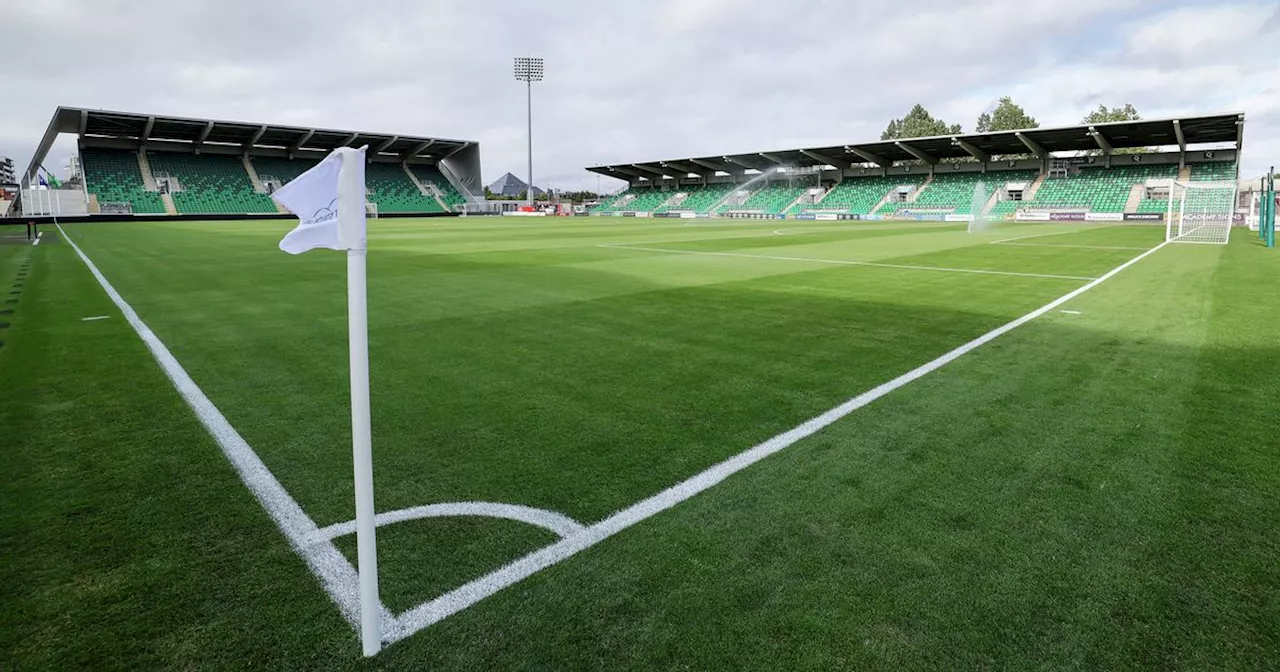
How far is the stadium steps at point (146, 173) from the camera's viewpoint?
58.8 metres

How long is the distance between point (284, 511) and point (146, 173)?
2844 inches

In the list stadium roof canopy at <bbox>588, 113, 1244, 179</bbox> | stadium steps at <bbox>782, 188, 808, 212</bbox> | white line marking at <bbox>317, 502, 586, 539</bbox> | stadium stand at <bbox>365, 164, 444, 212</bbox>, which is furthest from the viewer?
stadium stand at <bbox>365, 164, 444, 212</bbox>

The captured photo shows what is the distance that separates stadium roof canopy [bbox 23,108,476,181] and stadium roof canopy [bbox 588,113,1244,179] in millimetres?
29352

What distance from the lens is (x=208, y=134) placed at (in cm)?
6134

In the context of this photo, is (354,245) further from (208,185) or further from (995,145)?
(208,185)

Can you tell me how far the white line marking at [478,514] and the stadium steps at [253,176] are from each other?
71458mm

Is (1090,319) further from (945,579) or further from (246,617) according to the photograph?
(246,617)

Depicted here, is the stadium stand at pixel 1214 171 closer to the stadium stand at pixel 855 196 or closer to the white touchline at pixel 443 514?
the stadium stand at pixel 855 196

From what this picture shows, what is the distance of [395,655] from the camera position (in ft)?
7.79

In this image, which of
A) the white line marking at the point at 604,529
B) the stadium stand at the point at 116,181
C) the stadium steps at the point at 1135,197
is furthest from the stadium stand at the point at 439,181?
the white line marking at the point at 604,529

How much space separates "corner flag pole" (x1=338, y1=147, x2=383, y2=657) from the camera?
7.32ft

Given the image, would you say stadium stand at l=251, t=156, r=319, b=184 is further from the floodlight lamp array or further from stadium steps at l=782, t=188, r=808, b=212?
stadium steps at l=782, t=188, r=808, b=212

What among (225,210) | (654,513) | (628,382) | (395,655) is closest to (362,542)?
(395,655)

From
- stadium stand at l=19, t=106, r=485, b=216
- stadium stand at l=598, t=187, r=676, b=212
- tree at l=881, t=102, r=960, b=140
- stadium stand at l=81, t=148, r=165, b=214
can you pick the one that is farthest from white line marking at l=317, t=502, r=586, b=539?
tree at l=881, t=102, r=960, b=140
